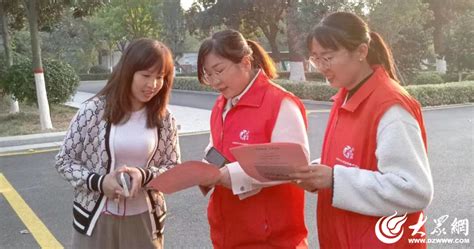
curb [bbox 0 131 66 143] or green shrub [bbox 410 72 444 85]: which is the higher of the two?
curb [bbox 0 131 66 143]

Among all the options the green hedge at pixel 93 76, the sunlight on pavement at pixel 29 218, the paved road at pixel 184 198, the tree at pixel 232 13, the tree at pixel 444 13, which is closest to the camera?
the sunlight on pavement at pixel 29 218

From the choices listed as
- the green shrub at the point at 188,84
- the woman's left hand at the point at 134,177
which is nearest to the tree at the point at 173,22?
the green shrub at the point at 188,84

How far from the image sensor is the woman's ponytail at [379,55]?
5.34 feet

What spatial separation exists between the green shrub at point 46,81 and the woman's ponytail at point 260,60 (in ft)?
32.0

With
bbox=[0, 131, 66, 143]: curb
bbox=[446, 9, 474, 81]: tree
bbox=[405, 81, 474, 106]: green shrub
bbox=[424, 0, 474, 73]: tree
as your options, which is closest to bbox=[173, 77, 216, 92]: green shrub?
bbox=[405, 81, 474, 106]: green shrub

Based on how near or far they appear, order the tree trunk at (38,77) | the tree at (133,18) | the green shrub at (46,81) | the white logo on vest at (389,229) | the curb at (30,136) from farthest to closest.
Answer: the tree at (133,18) < the green shrub at (46,81) < the tree trunk at (38,77) < the curb at (30,136) < the white logo on vest at (389,229)

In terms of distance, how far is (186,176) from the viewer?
5.37ft

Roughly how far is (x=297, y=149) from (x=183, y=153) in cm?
585

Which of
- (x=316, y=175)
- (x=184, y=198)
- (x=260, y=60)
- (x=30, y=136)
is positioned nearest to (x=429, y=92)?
(x=30, y=136)

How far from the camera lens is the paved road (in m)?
3.84

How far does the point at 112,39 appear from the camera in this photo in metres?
36.8

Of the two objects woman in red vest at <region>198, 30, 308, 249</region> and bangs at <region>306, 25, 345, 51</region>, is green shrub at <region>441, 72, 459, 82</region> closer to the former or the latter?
woman in red vest at <region>198, 30, 308, 249</region>

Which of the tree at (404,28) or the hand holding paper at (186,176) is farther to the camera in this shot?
the tree at (404,28)

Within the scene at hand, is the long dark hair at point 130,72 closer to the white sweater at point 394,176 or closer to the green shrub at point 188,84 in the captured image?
the white sweater at point 394,176
